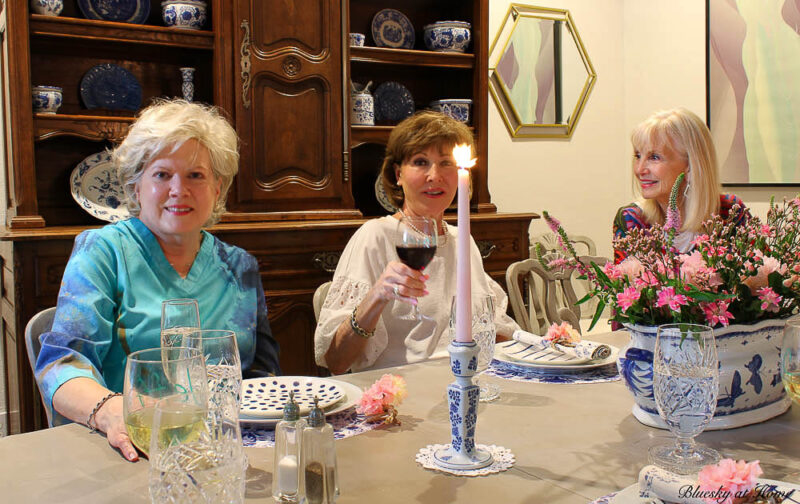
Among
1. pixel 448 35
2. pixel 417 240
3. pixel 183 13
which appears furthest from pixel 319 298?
pixel 448 35

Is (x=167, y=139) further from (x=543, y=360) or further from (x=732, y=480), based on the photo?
(x=732, y=480)

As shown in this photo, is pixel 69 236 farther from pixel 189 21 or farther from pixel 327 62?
pixel 327 62

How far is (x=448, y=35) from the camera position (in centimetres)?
354

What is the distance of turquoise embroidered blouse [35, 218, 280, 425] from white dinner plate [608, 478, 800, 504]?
0.95 metres

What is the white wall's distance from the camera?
14.1 feet

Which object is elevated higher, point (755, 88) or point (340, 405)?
point (755, 88)

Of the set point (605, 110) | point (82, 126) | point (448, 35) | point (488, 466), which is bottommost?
point (488, 466)

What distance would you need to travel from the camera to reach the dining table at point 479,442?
98 centimetres

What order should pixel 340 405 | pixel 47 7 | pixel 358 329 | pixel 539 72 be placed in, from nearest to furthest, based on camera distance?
pixel 340 405
pixel 358 329
pixel 47 7
pixel 539 72

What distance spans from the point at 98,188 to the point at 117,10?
685mm

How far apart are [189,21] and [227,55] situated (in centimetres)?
19

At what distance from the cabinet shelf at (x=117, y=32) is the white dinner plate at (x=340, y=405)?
77.1 inches

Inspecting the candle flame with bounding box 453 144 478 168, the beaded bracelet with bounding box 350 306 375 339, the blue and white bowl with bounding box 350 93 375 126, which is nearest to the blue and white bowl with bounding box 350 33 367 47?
the blue and white bowl with bounding box 350 93 375 126

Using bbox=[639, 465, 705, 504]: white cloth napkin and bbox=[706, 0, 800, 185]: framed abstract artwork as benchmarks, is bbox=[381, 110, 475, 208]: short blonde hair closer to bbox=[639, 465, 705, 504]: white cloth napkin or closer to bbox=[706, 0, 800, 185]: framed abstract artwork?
bbox=[639, 465, 705, 504]: white cloth napkin
